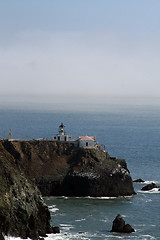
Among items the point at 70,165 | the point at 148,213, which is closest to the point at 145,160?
the point at 70,165

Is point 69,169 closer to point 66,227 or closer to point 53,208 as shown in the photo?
point 53,208

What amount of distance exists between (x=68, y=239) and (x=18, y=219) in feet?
28.5

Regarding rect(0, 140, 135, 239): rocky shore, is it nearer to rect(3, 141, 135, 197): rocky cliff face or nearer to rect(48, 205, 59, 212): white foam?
rect(3, 141, 135, 197): rocky cliff face

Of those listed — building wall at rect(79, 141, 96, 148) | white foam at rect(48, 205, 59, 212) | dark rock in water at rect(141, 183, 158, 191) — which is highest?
building wall at rect(79, 141, 96, 148)

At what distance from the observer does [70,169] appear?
103312 millimetres

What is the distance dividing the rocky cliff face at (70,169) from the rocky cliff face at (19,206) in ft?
95.4

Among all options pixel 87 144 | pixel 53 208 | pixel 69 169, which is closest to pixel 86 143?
pixel 87 144

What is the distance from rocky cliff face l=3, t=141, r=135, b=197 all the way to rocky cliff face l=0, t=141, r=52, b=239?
29.1 metres

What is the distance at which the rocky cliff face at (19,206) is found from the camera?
6029 centimetres

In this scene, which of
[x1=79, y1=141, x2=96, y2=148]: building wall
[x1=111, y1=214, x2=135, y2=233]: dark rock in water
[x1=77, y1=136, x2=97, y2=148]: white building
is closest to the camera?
[x1=111, y1=214, x2=135, y2=233]: dark rock in water

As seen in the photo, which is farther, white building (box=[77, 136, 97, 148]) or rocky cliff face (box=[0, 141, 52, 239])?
white building (box=[77, 136, 97, 148])

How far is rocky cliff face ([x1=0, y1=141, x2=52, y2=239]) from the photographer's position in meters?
60.3

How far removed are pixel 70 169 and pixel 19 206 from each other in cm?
4059

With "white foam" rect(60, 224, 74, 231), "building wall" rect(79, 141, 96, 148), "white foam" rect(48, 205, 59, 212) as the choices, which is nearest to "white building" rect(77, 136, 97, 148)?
"building wall" rect(79, 141, 96, 148)
